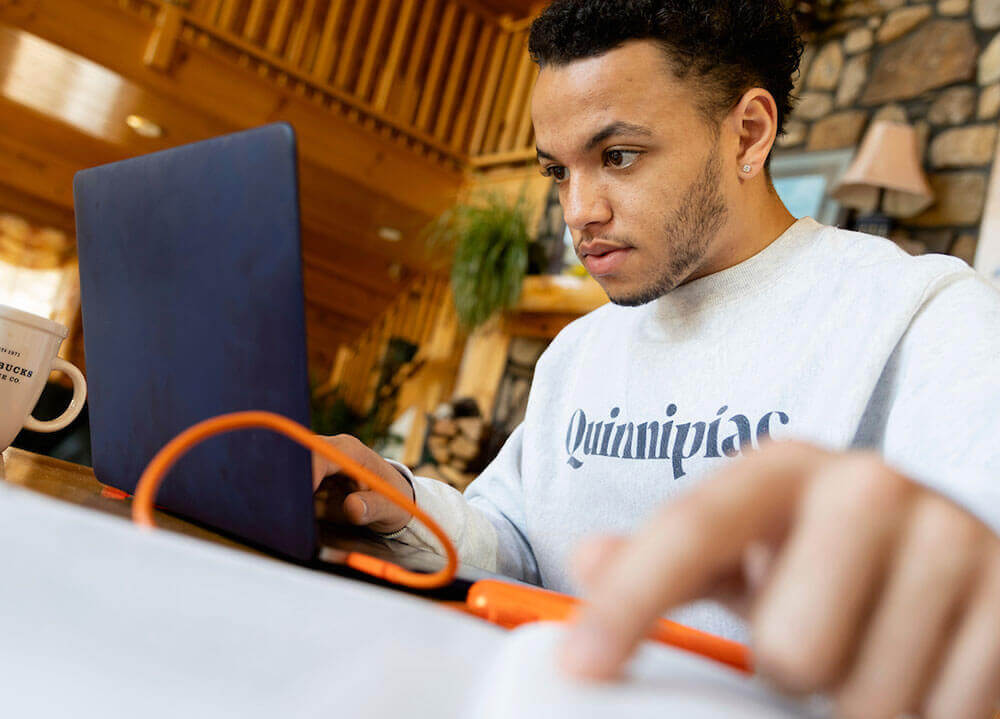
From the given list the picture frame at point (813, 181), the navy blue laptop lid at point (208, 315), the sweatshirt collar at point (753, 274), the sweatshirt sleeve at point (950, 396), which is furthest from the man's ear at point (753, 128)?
the picture frame at point (813, 181)

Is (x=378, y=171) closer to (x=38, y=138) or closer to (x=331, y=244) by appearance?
(x=331, y=244)

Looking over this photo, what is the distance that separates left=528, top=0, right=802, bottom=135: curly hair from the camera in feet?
3.43

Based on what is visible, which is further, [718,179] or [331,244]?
[331,244]

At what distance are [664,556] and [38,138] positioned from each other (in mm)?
4989

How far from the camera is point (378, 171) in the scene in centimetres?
394

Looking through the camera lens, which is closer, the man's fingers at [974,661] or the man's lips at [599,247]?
the man's fingers at [974,661]

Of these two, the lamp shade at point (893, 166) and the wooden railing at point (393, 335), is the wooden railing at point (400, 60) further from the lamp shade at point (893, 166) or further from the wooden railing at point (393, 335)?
the lamp shade at point (893, 166)

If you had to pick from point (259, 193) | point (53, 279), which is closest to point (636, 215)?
point (259, 193)

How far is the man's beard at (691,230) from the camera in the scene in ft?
3.48

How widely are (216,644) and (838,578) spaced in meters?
0.19

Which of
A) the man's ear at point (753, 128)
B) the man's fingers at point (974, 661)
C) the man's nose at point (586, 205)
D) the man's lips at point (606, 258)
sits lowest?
the man's fingers at point (974, 661)

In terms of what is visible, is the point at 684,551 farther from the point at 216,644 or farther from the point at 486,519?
the point at 486,519

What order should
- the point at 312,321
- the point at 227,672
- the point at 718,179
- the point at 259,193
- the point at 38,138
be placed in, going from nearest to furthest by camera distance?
1. the point at 227,672
2. the point at 259,193
3. the point at 718,179
4. the point at 38,138
5. the point at 312,321

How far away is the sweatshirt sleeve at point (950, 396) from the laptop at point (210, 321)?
36 centimetres
